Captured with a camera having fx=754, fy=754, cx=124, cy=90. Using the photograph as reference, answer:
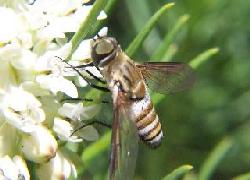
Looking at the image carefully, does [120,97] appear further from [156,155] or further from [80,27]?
[156,155]

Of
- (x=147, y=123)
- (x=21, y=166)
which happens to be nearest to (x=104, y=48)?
(x=147, y=123)

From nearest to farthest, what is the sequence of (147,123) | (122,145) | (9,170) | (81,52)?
1. (9,170)
2. (122,145)
3. (81,52)
4. (147,123)

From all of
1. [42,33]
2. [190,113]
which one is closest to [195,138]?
[190,113]

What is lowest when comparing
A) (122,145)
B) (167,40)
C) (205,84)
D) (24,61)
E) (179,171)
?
(205,84)

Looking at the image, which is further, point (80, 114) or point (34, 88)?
point (80, 114)

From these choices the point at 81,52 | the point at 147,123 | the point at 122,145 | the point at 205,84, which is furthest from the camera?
the point at 205,84

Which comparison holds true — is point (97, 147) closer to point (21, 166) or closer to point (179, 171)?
point (179, 171)
